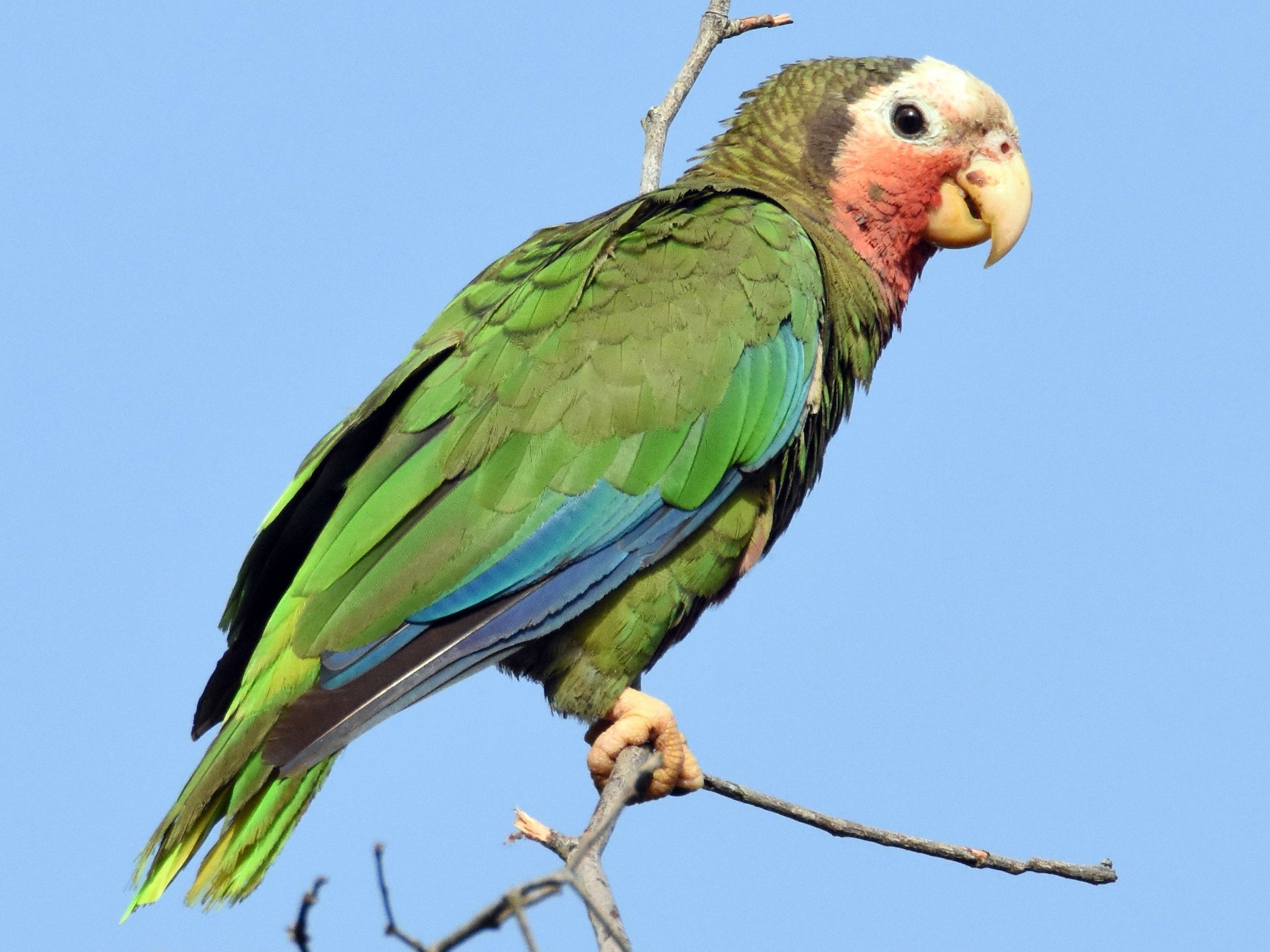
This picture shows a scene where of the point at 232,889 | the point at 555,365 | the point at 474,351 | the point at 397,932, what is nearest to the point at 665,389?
the point at 555,365

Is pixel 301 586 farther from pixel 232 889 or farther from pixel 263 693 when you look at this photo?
pixel 232 889

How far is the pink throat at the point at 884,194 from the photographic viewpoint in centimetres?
406

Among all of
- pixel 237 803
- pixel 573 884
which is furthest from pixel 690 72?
pixel 573 884

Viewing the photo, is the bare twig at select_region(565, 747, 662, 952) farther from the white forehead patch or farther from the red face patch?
the white forehead patch

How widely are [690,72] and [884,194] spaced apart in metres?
0.79

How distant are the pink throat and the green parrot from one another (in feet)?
0.50

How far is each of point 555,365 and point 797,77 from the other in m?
1.51

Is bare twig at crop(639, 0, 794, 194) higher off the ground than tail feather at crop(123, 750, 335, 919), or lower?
higher

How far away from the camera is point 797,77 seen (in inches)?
170

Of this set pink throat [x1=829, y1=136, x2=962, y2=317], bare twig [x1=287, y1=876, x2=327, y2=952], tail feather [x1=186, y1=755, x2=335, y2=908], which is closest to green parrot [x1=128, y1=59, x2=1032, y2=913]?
tail feather [x1=186, y1=755, x2=335, y2=908]

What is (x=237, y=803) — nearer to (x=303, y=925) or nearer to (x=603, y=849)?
(x=603, y=849)

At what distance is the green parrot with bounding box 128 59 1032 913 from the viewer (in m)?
3.25

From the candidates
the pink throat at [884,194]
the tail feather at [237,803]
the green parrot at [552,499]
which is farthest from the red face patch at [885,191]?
the tail feather at [237,803]

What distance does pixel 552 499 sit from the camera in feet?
11.2
